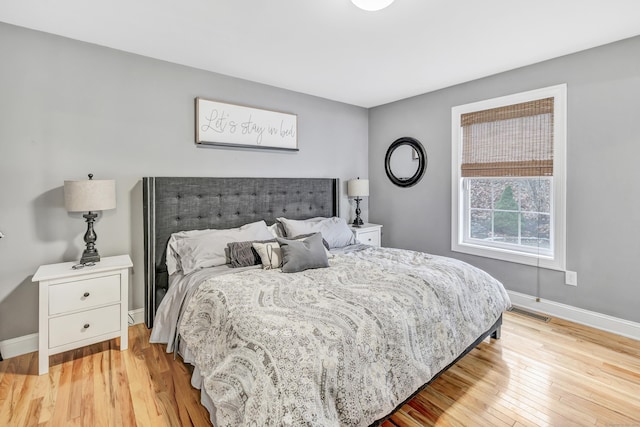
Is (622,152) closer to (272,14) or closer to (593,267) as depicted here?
(593,267)

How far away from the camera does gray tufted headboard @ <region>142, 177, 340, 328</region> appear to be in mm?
→ 2744

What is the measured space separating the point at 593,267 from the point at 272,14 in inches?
132

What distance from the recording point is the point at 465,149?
366cm

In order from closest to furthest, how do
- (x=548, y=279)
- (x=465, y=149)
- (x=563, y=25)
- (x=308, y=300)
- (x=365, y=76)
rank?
(x=308, y=300), (x=563, y=25), (x=548, y=279), (x=365, y=76), (x=465, y=149)

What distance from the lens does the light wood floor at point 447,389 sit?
5.75 ft

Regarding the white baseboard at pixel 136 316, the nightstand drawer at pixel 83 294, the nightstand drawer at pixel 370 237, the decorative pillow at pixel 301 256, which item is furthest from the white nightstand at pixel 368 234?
the nightstand drawer at pixel 83 294

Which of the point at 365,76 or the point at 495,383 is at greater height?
the point at 365,76

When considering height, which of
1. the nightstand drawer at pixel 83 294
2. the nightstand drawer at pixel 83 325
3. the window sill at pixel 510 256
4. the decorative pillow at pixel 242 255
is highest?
the decorative pillow at pixel 242 255

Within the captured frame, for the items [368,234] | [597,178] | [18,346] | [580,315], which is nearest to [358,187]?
[368,234]

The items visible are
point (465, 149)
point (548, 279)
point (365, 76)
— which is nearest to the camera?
point (548, 279)

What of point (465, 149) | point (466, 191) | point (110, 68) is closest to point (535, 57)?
point (465, 149)

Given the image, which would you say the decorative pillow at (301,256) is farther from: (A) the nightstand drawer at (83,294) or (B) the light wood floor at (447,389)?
(A) the nightstand drawer at (83,294)

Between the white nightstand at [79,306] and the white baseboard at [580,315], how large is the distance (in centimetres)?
366

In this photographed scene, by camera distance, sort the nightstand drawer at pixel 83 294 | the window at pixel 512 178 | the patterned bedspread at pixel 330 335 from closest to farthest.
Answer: the patterned bedspread at pixel 330 335 < the nightstand drawer at pixel 83 294 < the window at pixel 512 178
